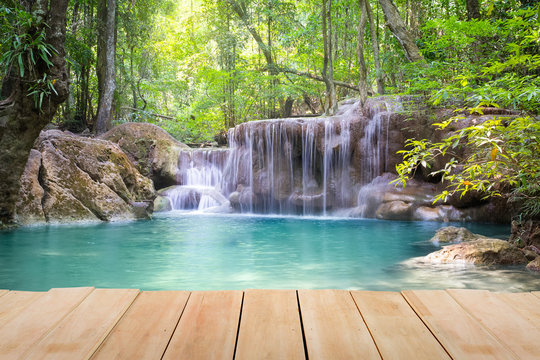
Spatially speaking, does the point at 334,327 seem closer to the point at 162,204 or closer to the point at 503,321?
the point at 503,321

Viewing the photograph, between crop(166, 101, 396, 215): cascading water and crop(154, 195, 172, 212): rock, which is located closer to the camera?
crop(166, 101, 396, 215): cascading water

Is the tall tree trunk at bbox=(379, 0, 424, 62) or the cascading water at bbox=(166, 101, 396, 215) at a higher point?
the tall tree trunk at bbox=(379, 0, 424, 62)

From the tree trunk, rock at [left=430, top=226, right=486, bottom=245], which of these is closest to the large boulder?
the tree trunk

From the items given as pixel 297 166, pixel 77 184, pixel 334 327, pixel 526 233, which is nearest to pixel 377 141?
pixel 297 166

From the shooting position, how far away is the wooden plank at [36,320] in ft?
4.73

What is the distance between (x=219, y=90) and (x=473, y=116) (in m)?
11.9

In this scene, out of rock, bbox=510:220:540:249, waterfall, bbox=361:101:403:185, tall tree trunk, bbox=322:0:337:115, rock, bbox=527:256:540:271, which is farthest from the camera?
tall tree trunk, bbox=322:0:337:115

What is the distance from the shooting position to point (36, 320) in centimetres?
167

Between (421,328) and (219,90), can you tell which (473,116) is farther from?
(219,90)

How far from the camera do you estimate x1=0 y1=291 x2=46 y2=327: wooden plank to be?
1.71m

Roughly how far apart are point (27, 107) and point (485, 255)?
6961mm

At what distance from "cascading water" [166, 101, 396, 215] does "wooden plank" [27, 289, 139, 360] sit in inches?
388

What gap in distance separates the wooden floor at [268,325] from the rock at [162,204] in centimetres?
1025

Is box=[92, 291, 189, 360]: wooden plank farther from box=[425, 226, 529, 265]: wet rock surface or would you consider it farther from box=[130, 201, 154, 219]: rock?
box=[130, 201, 154, 219]: rock
